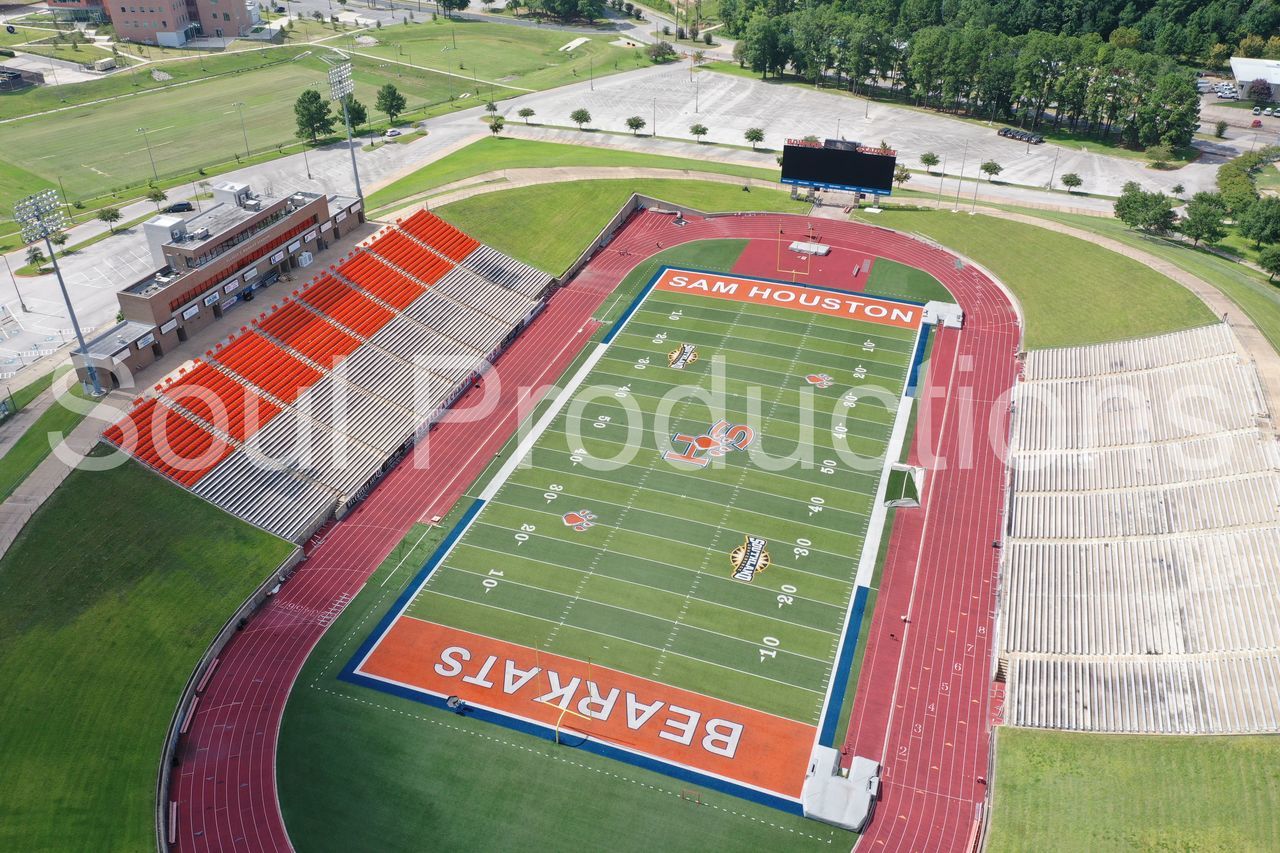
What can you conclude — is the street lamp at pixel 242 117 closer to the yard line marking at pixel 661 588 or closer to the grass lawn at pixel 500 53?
the grass lawn at pixel 500 53

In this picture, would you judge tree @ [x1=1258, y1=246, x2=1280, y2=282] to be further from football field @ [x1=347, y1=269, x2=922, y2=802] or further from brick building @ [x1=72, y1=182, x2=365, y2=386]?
brick building @ [x1=72, y1=182, x2=365, y2=386]

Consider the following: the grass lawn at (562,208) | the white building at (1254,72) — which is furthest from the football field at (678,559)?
the white building at (1254,72)

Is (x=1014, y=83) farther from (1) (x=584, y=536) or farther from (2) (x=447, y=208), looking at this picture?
(1) (x=584, y=536)

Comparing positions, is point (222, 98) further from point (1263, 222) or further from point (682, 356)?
point (1263, 222)

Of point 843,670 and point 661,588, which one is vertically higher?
point 661,588

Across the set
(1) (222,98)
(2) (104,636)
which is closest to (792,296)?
(2) (104,636)

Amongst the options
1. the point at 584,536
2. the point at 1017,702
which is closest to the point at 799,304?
the point at 584,536
